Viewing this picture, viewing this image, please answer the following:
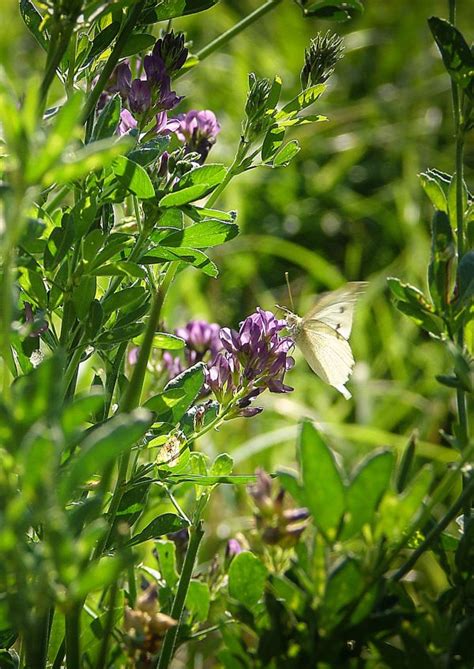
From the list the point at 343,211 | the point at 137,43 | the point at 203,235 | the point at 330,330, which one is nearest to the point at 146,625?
the point at 203,235

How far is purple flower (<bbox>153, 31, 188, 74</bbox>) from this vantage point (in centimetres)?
60

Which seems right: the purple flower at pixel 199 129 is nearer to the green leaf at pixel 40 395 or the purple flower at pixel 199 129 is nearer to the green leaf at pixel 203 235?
the green leaf at pixel 203 235

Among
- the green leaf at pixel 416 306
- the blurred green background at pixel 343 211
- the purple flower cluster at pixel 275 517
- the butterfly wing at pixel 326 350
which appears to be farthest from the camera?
the blurred green background at pixel 343 211

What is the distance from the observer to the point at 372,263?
9.21 feet

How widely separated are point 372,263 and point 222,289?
1.71 ft

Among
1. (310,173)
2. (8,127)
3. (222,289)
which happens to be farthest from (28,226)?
(310,173)

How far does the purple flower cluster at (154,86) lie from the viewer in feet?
1.97

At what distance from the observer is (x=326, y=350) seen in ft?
2.91

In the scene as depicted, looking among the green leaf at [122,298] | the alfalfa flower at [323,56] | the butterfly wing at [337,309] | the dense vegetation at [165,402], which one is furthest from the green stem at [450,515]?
the butterfly wing at [337,309]

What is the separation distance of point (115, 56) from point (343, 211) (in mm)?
2389

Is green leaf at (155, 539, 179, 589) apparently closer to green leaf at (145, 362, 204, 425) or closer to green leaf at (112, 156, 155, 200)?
green leaf at (145, 362, 204, 425)

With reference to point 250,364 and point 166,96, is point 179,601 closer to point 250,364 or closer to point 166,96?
point 250,364

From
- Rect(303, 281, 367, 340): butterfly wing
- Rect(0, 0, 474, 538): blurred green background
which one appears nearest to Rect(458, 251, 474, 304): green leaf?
Rect(303, 281, 367, 340): butterfly wing

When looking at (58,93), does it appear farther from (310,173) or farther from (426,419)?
(426,419)
